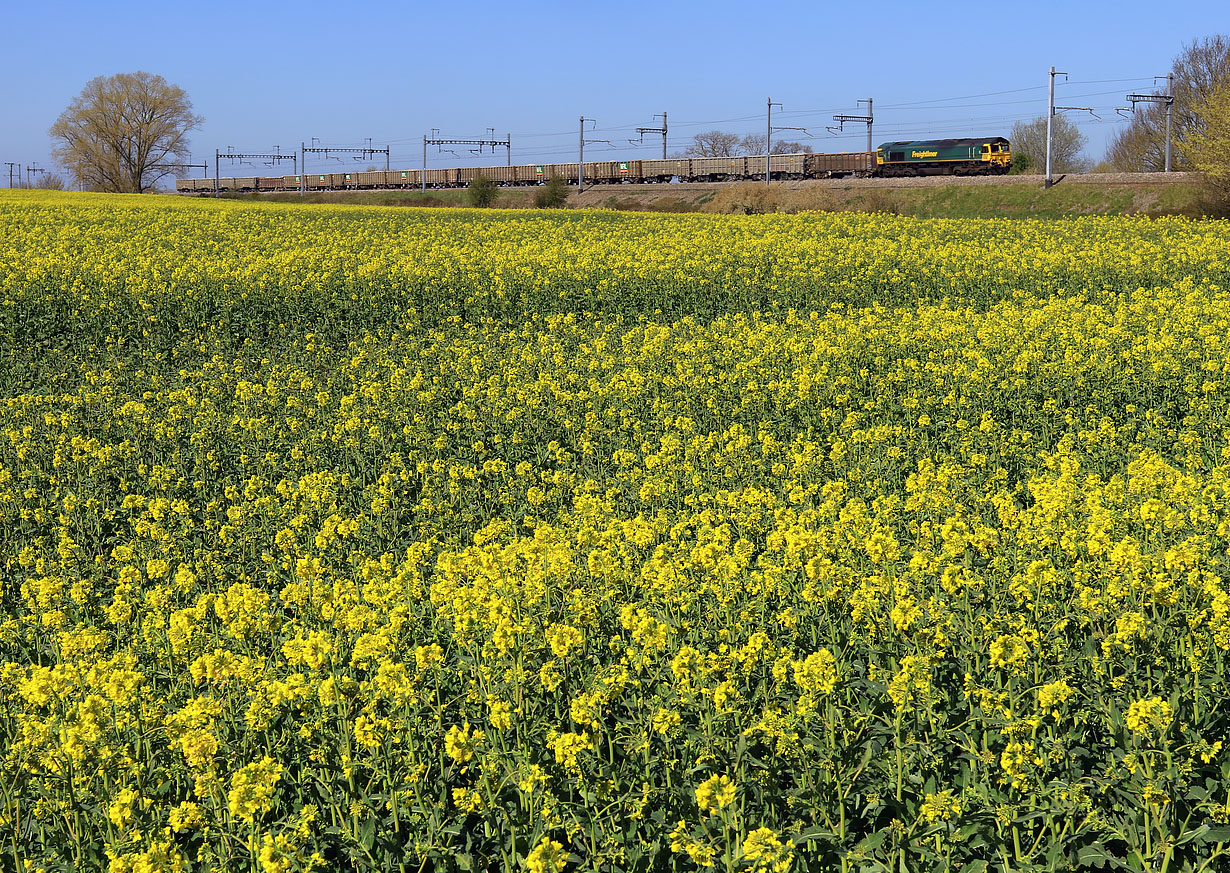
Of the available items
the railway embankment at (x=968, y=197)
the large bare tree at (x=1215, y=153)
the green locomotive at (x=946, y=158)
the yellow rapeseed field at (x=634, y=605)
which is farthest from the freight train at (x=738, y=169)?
the yellow rapeseed field at (x=634, y=605)

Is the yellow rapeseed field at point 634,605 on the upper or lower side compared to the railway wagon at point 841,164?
lower

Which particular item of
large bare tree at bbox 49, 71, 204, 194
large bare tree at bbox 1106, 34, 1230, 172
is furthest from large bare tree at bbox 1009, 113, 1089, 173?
large bare tree at bbox 49, 71, 204, 194

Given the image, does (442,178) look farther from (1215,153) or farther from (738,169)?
(1215,153)

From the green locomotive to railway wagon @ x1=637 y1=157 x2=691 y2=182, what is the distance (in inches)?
596

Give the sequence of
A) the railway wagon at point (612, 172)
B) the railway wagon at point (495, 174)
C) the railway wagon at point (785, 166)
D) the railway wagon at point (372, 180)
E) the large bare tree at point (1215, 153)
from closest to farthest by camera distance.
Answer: the large bare tree at point (1215, 153)
the railway wagon at point (785, 166)
the railway wagon at point (612, 172)
the railway wagon at point (495, 174)
the railway wagon at point (372, 180)

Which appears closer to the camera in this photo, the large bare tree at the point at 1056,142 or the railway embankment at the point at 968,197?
the railway embankment at the point at 968,197

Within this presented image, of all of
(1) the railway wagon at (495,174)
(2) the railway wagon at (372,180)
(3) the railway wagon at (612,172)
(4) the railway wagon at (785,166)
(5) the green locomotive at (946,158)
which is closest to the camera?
(5) the green locomotive at (946,158)

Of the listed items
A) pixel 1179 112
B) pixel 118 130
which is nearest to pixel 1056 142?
pixel 1179 112

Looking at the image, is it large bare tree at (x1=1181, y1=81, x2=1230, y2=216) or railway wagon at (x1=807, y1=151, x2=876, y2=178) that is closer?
large bare tree at (x1=1181, y1=81, x2=1230, y2=216)

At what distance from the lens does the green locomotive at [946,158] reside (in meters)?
68.7

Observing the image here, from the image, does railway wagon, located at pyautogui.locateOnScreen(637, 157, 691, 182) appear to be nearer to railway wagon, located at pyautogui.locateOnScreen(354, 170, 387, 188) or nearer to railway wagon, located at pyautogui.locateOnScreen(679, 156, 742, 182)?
railway wagon, located at pyautogui.locateOnScreen(679, 156, 742, 182)

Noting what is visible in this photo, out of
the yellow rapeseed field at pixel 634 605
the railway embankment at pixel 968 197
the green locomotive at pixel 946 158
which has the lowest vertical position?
the yellow rapeseed field at pixel 634 605

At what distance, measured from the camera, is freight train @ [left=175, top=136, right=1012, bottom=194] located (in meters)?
69.6

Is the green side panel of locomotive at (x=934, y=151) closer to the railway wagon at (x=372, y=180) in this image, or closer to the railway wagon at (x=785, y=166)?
the railway wagon at (x=785, y=166)
